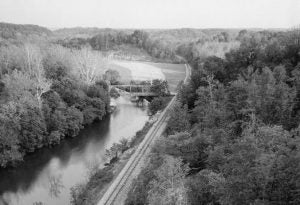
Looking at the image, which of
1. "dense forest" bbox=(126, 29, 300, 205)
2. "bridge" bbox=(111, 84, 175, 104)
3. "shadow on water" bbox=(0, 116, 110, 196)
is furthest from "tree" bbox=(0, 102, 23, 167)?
"bridge" bbox=(111, 84, 175, 104)

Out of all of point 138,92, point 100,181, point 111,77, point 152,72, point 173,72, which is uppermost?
point 111,77

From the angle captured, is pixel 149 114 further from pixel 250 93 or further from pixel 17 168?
pixel 250 93

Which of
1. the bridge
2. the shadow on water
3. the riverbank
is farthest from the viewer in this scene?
the bridge

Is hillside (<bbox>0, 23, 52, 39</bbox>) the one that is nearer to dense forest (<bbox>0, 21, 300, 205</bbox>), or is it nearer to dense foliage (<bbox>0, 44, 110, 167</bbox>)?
dense forest (<bbox>0, 21, 300, 205</bbox>)

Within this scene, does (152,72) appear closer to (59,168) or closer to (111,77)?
(111,77)

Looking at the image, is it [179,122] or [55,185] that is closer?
[55,185]

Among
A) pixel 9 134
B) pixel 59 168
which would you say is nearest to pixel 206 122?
pixel 59 168

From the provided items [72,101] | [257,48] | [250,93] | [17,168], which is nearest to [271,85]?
[250,93]
